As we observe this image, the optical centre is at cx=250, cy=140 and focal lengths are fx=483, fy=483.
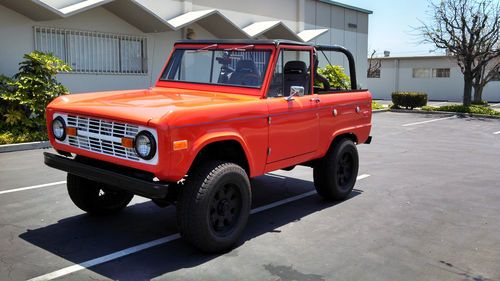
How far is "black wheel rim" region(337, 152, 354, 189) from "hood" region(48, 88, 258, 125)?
77.6 inches

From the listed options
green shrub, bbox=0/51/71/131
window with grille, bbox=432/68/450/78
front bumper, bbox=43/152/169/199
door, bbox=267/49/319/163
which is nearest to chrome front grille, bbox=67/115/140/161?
front bumper, bbox=43/152/169/199

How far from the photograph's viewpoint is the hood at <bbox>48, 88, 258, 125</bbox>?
13.5 ft

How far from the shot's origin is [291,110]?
17.3ft

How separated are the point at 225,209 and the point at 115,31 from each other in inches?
418

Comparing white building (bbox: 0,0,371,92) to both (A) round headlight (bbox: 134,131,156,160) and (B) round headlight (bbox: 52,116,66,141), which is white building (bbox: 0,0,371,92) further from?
(A) round headlight (bbox: 134,131,156,160)

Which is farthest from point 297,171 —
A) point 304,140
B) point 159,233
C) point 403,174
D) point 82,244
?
point 82,244

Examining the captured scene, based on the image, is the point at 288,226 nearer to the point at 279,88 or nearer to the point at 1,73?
the point at 279,88

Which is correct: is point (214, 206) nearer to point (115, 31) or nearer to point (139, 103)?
point (139, 103)

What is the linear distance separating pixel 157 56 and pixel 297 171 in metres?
8.30

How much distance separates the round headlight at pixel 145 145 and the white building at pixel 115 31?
5.79 meters

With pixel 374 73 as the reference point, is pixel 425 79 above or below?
below

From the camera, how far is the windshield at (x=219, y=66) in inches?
210

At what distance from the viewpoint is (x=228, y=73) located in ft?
18.2

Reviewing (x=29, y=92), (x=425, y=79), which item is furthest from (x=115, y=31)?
(x=425, y=79)
